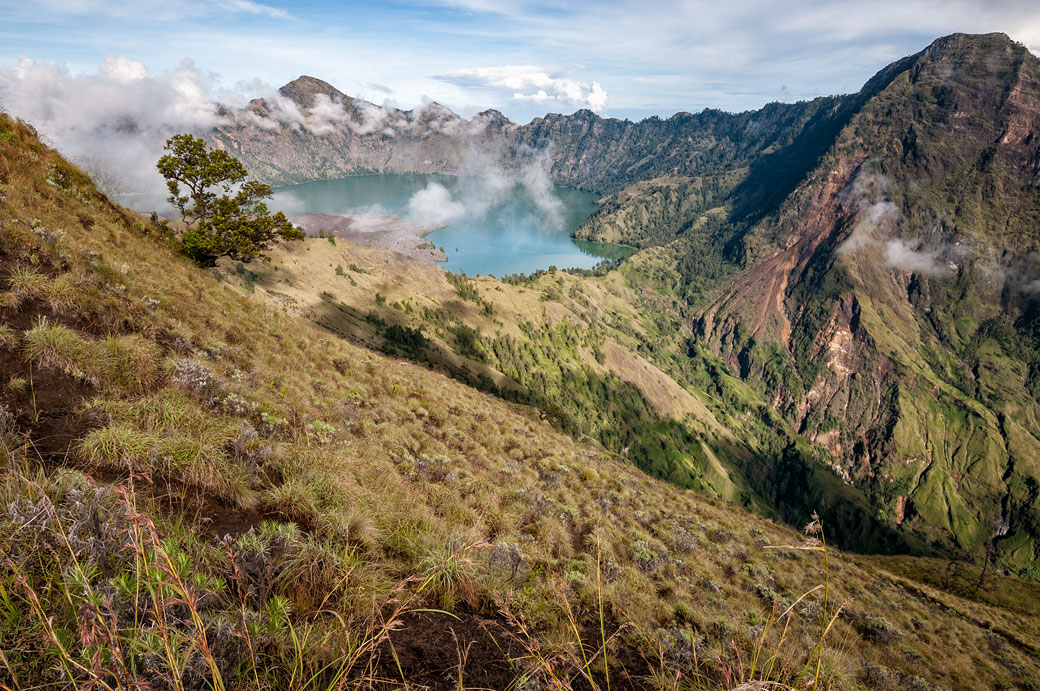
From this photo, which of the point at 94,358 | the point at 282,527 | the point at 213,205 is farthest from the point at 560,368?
the point at 282,527

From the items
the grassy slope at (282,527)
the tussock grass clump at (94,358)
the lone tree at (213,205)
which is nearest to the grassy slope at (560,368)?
the lone tree at (213,205)

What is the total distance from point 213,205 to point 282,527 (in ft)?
83.5

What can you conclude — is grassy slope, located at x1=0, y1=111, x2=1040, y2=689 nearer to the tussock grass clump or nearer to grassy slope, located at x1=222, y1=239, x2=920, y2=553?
the tussock grass clump

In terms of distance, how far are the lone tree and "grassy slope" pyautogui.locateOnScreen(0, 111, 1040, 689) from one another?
3189 millimetres

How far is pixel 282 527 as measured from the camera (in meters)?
4.61

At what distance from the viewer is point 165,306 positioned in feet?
Answer: 41.5

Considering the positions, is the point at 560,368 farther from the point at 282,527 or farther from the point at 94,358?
the point at 282,527

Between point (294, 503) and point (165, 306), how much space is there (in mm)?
10980

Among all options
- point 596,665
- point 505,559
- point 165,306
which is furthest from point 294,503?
point 165,306

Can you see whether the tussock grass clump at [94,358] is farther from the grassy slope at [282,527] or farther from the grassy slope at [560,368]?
the grassy slope at [560,368]

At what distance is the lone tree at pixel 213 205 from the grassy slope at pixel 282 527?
319 cm

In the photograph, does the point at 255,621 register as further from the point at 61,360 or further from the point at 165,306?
the point at 165,306

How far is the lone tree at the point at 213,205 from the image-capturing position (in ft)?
71.3

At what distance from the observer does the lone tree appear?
856 inches
